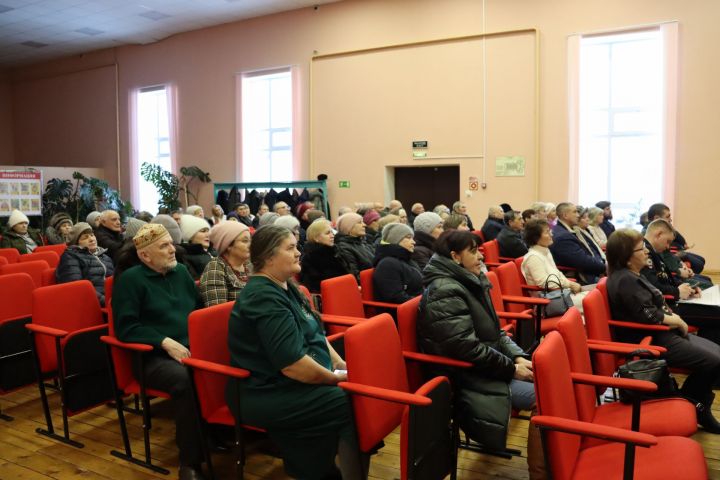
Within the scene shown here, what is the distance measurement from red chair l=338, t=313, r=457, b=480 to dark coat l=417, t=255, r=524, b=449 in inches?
6.6

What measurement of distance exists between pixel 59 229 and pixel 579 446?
20.6ft

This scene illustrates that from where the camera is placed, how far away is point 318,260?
4488 mm

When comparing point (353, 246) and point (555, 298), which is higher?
point (353, 246)

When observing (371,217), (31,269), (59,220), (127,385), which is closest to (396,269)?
(127,385)

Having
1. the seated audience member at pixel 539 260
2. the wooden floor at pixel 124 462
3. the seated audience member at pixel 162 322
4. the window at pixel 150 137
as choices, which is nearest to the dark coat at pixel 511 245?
the seated audience member at pixel 539 260

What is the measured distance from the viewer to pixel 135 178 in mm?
14469

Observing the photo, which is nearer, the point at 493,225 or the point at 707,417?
the point at 707,417

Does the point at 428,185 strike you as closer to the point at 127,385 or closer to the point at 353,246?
the point at 353,246

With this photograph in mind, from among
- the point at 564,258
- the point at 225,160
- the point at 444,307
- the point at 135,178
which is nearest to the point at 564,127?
the point at 564,258

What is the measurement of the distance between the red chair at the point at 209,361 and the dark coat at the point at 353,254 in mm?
2123

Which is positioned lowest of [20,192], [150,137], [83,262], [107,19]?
[83,262]

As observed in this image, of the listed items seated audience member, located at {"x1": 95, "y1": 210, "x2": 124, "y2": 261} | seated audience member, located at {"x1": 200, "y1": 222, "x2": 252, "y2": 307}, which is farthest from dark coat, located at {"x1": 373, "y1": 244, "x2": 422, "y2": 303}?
seated audience member, located at {"x1": 95, "y1": 210, "x2": 124, "y2": 261}

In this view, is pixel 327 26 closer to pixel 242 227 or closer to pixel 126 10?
pixel 126 10

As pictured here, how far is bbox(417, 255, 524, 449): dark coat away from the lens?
7.72ft
